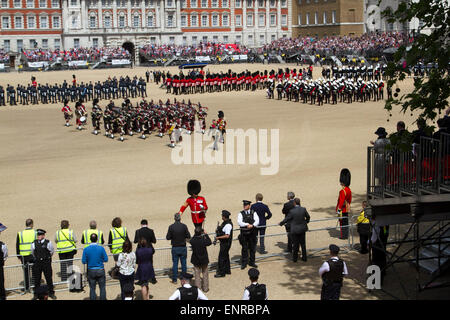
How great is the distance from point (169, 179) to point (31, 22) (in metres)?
61.3

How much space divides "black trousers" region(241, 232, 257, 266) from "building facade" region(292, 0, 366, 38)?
2639 inches

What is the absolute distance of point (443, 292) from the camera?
447 inches

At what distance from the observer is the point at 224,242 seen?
1211 centimetres

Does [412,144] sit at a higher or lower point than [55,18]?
lower

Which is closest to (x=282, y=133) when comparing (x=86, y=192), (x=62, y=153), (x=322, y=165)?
(x=322, y=165)

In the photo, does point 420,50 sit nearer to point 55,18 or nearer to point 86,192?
point 86,192

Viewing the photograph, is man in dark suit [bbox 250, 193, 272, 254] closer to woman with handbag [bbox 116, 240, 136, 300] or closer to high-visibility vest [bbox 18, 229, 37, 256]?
woman with handbag [bbox 116, 240, 136, 300]

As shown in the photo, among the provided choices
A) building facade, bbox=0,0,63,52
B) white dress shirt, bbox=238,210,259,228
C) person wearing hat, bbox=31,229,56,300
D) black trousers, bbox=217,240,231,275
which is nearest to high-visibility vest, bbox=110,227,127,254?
person wearing hat, bbox=31,229,56,300

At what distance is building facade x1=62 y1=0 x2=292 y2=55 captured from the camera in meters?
76.1

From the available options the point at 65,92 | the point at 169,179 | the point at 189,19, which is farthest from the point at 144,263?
the point at 189,19

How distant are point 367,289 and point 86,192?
34.8ft

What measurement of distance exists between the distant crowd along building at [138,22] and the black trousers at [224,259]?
68.3m

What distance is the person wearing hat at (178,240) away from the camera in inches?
459

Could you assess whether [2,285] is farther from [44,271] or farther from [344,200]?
[344,200]
